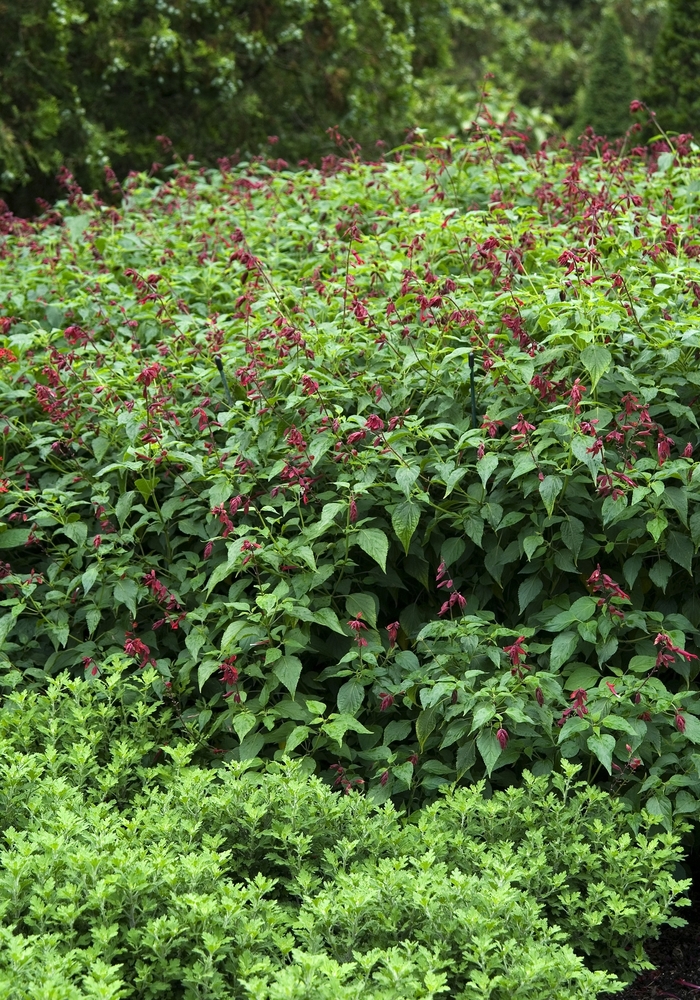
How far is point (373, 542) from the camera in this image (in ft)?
9.80

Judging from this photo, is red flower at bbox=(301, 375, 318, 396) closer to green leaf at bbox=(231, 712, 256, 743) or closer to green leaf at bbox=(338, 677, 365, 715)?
green leaf at bbox=(338, 677, 365, 715)

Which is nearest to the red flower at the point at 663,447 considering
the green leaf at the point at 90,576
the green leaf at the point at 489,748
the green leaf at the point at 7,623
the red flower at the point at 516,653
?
the red flower at the point at 516,653

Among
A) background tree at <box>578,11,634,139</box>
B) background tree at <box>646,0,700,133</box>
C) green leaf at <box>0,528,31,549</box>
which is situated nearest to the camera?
green leaf at <box>0,528,31,549</box>

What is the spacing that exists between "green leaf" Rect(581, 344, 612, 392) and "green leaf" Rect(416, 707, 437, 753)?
1.02m

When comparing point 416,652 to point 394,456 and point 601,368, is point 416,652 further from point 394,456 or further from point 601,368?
point 601,368

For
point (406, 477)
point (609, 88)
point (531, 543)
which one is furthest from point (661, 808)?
point (609, 88)

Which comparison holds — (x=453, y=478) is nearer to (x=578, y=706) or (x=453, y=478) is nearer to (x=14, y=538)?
(x=578, y=706)

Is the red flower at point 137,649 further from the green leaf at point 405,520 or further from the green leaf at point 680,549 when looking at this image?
the green leaf at point 680,549

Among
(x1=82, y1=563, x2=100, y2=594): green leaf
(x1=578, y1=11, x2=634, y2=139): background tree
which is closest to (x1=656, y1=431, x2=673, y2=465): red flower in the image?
(x1=82, y1=563, x2=100, y2=594): green leaf

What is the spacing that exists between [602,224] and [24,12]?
7937 millimetres

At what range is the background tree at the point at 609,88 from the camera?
44.9 feet

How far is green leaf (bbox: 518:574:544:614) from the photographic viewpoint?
3.08m

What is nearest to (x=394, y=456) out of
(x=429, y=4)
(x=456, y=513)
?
(x=456, y=513)

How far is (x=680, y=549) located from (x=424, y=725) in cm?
88
